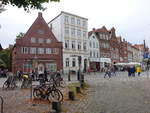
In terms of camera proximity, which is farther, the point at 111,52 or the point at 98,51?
the point at 111,52

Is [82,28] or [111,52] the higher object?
[82,28]

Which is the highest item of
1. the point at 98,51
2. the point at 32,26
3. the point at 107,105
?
the point at 32,26

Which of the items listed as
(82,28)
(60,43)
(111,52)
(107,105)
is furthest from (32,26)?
(107,105)


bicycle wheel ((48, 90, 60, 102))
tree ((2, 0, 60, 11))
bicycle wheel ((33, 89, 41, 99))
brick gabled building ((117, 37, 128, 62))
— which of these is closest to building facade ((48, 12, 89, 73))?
brick gabled building ((117, 37, 128, 62))

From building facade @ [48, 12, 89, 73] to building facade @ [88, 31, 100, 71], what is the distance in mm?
3061

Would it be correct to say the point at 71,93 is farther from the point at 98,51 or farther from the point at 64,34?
the point at 98,51

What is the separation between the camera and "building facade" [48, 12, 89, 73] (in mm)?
56875

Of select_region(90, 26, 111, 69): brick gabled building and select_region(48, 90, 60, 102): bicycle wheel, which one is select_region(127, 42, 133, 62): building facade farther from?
select_region(48, 90, 60, 102): bicycle wheel

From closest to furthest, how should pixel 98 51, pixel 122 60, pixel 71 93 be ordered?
pixel 71 93
pixel 98 51
pixel 122 60

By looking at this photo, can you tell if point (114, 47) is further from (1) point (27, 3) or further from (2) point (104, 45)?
(1) point (27, 3)

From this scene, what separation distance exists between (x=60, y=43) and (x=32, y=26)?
24.9ft

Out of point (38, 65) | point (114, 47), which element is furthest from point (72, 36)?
point (114, 47)

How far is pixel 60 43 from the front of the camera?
5450 centimetres

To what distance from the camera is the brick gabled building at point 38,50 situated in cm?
4906
